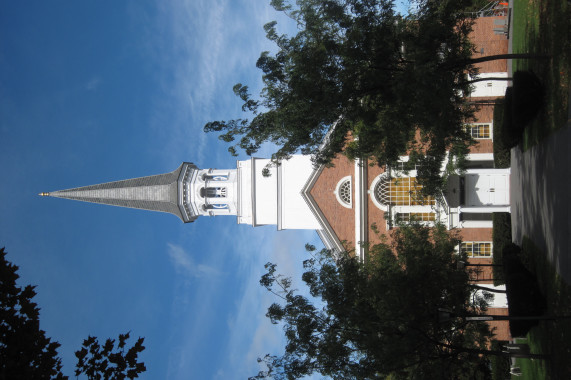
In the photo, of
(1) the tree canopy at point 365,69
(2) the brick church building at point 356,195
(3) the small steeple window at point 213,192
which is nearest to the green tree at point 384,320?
(1) the tree canopy at point 365,69

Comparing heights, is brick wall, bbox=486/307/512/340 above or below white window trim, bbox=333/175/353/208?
below

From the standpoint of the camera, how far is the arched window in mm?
25125

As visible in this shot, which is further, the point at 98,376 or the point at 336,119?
the point at 336,119

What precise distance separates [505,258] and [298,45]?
1200 cm

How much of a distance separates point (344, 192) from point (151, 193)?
557 inches

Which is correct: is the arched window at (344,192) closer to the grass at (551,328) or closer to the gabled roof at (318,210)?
the gabled roof at (318,210)

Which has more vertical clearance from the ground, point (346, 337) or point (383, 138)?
point (383, 138)

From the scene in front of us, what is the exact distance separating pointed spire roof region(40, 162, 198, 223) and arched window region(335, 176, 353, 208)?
35.8 feet

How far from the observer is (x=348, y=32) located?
1112cm

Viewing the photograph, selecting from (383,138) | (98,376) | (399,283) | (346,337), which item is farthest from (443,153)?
(98,376)

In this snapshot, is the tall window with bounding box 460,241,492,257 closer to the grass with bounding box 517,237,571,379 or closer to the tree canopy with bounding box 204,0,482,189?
the grass with bounding box 517,237,571,379

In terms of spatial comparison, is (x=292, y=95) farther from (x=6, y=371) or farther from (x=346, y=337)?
(x=6, y=371)

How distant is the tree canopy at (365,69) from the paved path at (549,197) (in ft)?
9.98

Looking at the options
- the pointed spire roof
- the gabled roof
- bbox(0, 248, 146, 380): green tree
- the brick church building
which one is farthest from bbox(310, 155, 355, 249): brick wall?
bbox(0, 248, 146, 380): green tree
